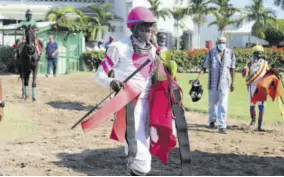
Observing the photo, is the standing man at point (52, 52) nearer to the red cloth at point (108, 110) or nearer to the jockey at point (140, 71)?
the jockey at point (140, 71)

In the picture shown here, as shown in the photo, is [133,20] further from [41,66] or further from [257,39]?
[257,39]

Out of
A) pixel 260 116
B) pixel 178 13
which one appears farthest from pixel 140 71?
pixel 178 13

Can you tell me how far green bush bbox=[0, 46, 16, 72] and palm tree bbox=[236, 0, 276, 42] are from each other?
31.3 metres

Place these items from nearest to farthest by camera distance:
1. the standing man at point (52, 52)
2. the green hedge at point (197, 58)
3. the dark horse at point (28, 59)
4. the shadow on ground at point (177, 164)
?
the shadow on ground at point (177, 164)
the dark horse at point (28, 59)
the standing man at point (52, 52)
the green hedge at point (197, 58)

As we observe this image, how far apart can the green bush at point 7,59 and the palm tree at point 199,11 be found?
2733cm

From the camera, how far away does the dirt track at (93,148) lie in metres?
8.02

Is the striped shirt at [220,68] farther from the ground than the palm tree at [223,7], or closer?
closer

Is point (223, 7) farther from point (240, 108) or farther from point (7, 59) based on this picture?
point (240, 108)

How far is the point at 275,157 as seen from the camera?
923cm

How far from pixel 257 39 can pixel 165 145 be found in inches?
2022

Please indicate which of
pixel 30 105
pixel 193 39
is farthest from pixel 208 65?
pixel 193 39

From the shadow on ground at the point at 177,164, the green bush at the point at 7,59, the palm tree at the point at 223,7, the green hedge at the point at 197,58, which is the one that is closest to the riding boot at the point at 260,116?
the shadow on ground at the point at 177,164

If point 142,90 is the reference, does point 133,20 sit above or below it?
above

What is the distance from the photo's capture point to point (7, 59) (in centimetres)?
2839
